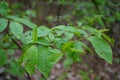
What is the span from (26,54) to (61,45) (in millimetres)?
240

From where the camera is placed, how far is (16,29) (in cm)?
164

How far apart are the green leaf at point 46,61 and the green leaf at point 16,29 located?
305 mm

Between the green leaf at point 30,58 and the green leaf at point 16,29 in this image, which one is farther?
the green leaf at point 16,29

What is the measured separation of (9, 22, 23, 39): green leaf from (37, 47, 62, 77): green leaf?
0.31 m

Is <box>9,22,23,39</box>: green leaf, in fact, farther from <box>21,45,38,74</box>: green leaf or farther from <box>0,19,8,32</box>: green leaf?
<box>21,45,38,74</box>: green leaf

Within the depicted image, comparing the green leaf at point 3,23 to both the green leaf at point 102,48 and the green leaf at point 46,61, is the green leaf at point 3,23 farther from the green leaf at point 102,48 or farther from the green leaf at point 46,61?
the green leaf at point 102,48

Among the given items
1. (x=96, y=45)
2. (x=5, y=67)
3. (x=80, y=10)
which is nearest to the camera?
(x=96, y=45)

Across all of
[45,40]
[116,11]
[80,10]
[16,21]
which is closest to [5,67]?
[80,10]

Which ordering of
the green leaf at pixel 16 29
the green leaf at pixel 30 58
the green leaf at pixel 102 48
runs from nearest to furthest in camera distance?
1. the green leaf at pixel 30 58
2. the green leaf at pixel 102 48
3. the green leaf at pixel 16 29

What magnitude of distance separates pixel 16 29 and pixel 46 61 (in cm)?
40

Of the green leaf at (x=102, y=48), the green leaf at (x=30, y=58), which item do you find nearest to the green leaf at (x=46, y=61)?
the green leaf at (x=30, y=58)

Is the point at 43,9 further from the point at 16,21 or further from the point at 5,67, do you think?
the point at 16,21

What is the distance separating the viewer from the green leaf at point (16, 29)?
1.61 meters

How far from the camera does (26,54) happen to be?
132cm
